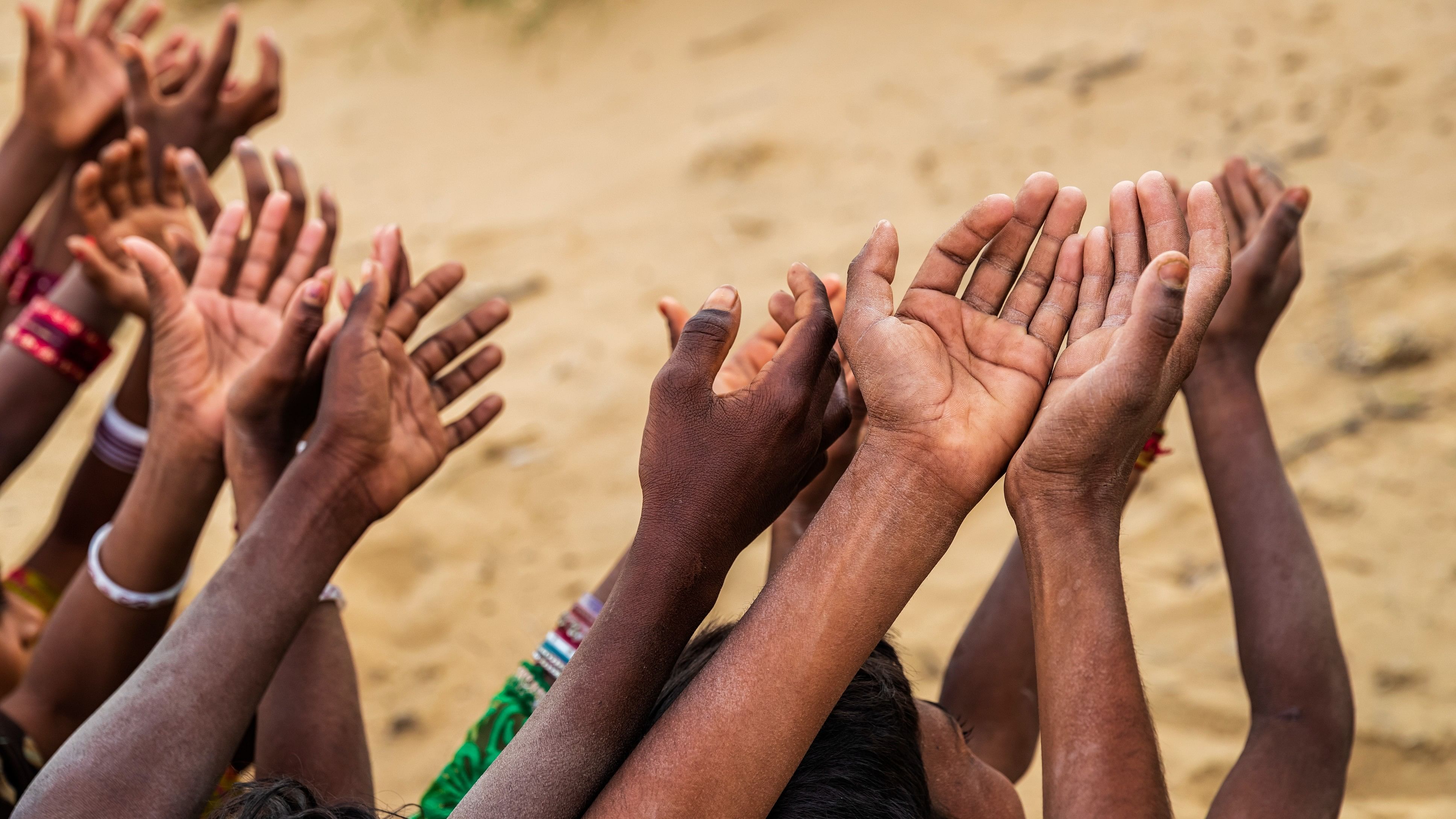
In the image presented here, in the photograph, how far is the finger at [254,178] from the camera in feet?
6.65

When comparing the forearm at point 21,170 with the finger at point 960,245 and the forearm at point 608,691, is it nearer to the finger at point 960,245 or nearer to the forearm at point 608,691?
the forearm at point 608,691

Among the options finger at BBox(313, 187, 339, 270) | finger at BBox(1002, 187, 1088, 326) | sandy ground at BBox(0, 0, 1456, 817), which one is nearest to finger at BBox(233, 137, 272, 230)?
finger at BBox(313, 187, 339, 270)

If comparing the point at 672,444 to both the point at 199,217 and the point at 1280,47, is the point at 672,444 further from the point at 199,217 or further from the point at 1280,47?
the point at 1280,47

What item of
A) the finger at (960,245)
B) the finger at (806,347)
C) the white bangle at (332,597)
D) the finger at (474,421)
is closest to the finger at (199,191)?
the finger at (474,421)

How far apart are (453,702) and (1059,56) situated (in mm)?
2909

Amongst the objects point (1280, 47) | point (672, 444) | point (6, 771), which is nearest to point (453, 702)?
point (6, 771)

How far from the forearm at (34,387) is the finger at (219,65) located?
573mm

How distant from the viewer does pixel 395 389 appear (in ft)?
5.51

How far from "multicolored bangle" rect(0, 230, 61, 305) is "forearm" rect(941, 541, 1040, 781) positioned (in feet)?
7.46

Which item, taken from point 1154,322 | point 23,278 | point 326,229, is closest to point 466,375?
point 326,229

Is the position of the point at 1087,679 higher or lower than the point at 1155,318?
lower

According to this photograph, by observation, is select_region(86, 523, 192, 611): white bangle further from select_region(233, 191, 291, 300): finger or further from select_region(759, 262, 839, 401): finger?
select_region(759, 262, 839, 401): finger

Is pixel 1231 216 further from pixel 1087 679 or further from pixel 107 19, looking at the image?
pixel 107 19

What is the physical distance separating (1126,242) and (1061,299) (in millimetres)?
95
